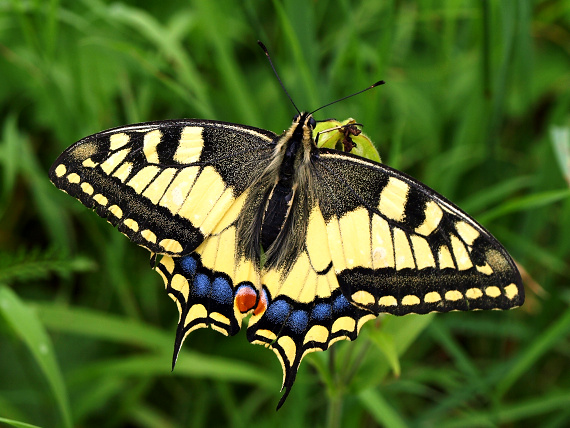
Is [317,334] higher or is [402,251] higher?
[402,251]

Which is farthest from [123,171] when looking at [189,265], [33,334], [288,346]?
[288,346]

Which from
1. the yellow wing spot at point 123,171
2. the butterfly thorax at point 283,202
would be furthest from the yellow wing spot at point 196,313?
the yellow wing spot at point 123,171

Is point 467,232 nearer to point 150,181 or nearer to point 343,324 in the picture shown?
point 343,324

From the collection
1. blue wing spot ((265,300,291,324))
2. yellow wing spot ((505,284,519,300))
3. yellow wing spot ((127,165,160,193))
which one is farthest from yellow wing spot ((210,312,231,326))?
yellow wing spot ((505,284,519,300))


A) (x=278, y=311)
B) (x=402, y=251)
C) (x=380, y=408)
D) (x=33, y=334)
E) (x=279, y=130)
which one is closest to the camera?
(x=402, y=251)

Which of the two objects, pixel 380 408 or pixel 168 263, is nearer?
pixel 168 263

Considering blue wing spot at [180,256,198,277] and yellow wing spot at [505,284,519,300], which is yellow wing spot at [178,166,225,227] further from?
yellow wing spot at [505,284,519,300]

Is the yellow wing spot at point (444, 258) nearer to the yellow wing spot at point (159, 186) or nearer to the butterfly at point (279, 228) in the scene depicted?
the butterfly at point (279, 228)
